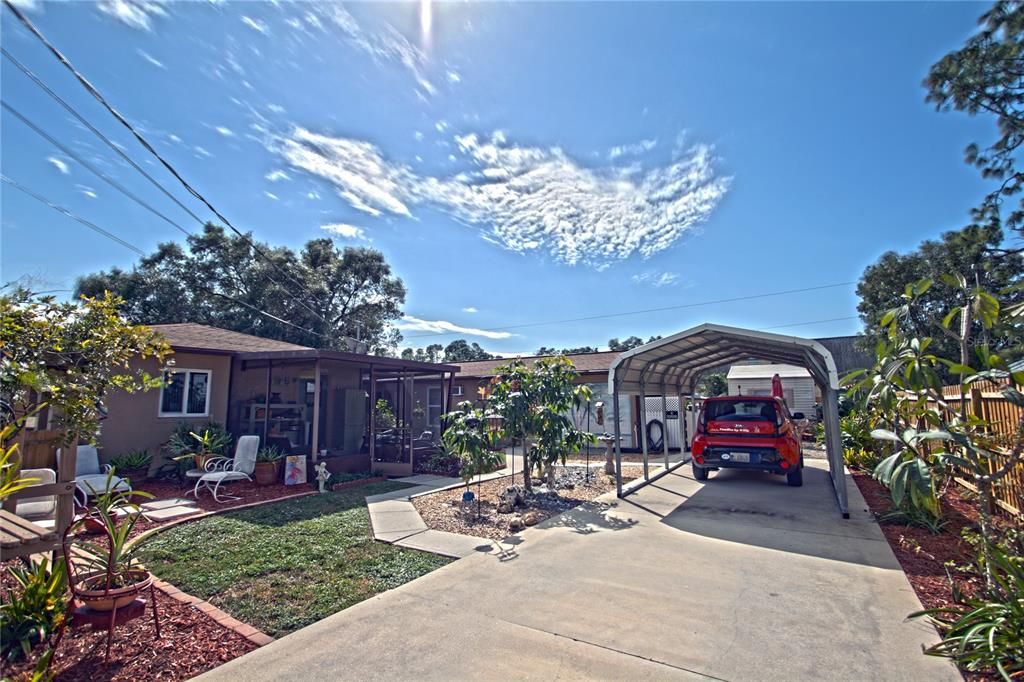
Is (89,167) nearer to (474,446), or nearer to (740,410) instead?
(474,446)

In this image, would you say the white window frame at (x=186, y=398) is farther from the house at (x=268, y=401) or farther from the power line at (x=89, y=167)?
the power line at (x=89, y=167)

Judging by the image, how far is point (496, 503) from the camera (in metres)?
7.76

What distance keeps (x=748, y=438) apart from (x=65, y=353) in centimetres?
973

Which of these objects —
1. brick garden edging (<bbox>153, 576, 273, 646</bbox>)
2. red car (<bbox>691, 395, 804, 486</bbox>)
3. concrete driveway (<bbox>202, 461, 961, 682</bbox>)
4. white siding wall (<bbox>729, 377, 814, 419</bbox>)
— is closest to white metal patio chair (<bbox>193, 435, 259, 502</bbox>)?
brick garden edging (<bbox>153, 576, 273, 646</bbox>)

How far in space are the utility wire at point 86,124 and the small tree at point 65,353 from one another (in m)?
4.63

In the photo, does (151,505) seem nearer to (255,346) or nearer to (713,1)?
(255,346)

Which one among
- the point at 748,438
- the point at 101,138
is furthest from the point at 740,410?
the point at 101,138

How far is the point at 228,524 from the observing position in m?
6.29

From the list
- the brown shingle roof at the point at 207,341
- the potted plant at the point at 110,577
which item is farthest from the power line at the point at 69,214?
the potted plant at the point at 110,577

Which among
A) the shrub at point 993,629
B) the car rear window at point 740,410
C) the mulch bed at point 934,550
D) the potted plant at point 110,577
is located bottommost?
the mulch bed at point 934,550

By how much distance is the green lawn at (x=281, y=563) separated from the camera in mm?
3836

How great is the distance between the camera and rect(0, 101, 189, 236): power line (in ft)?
22.9

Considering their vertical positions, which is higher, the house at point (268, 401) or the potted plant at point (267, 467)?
the house at point (268, 401)

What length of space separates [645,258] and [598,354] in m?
4.77
